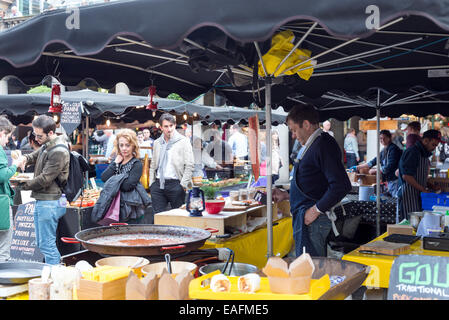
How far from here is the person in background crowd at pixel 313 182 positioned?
3.54 meters

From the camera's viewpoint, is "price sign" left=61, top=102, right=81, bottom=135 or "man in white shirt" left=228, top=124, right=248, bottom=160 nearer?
"price sign" left=61, top=102, right=81, bottom=135

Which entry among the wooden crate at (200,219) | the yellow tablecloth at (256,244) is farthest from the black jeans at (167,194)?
the wooden crate at (200,219)

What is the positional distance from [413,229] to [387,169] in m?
3.75

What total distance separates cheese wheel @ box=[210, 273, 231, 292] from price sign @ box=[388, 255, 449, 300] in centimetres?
82

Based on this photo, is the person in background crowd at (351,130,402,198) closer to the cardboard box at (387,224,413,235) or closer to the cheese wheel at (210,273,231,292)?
the cardboard box at (387,224,413,235)

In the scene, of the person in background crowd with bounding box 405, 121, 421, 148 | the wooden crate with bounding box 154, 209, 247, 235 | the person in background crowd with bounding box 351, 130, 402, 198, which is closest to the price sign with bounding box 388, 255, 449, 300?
the wooden crate with bounding box 154, 209, 247, 235

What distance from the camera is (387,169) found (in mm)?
7422

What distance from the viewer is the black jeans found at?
655cm

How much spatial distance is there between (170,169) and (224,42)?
4.17 m

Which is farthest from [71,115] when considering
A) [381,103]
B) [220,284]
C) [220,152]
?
[220,152]

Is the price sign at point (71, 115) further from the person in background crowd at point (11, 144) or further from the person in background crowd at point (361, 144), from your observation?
the person in background crowd at point (361, 144)

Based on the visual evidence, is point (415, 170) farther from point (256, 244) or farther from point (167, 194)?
point (167, 194)
